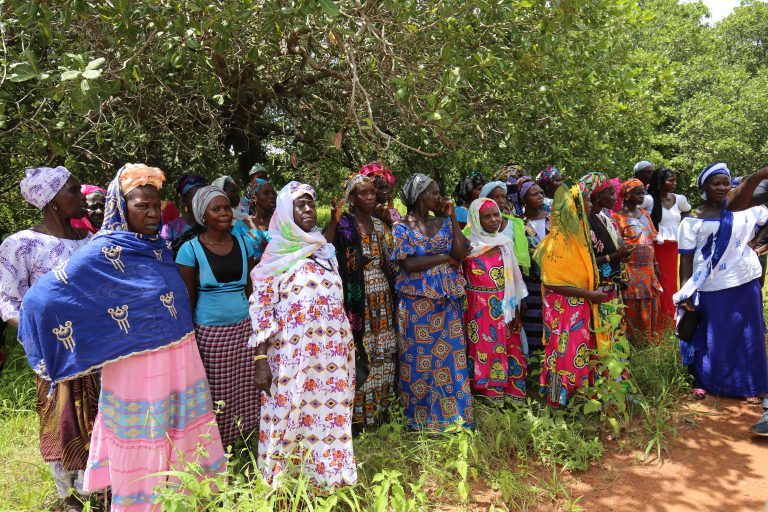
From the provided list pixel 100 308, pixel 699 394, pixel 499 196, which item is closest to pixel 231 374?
pixel 100 308

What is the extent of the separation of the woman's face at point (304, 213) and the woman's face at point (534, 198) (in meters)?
2.32

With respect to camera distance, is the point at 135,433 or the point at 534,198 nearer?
the point at 135,433

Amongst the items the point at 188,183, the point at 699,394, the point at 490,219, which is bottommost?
the point at 699,394

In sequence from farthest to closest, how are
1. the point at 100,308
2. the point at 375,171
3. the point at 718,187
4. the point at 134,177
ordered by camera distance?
the point at 375,171
the point at 718,187
the point at 134,177
the point at 100,308

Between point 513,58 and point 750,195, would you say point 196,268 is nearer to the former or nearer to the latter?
point 513,58

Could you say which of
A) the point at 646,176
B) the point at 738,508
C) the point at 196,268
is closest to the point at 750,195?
the point at 738,508

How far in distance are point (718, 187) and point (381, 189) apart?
256 centimetres

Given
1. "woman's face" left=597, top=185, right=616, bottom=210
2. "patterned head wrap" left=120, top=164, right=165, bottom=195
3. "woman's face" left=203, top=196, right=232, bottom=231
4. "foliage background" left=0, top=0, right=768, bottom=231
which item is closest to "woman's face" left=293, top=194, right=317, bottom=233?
"woman's face" left=203, top=196, right=232, bottom=231

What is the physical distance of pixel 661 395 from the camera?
161 inches

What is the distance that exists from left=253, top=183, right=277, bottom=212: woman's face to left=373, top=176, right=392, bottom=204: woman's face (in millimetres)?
861

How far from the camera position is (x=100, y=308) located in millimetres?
2590

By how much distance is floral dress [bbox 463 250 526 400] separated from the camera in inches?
158

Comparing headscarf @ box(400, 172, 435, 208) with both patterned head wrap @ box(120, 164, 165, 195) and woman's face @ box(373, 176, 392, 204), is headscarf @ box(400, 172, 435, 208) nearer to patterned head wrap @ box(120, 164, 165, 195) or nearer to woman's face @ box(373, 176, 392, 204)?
woman's face @ box(373, 176, 392, 204)

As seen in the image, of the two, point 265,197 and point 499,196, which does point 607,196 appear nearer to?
point 499,196
